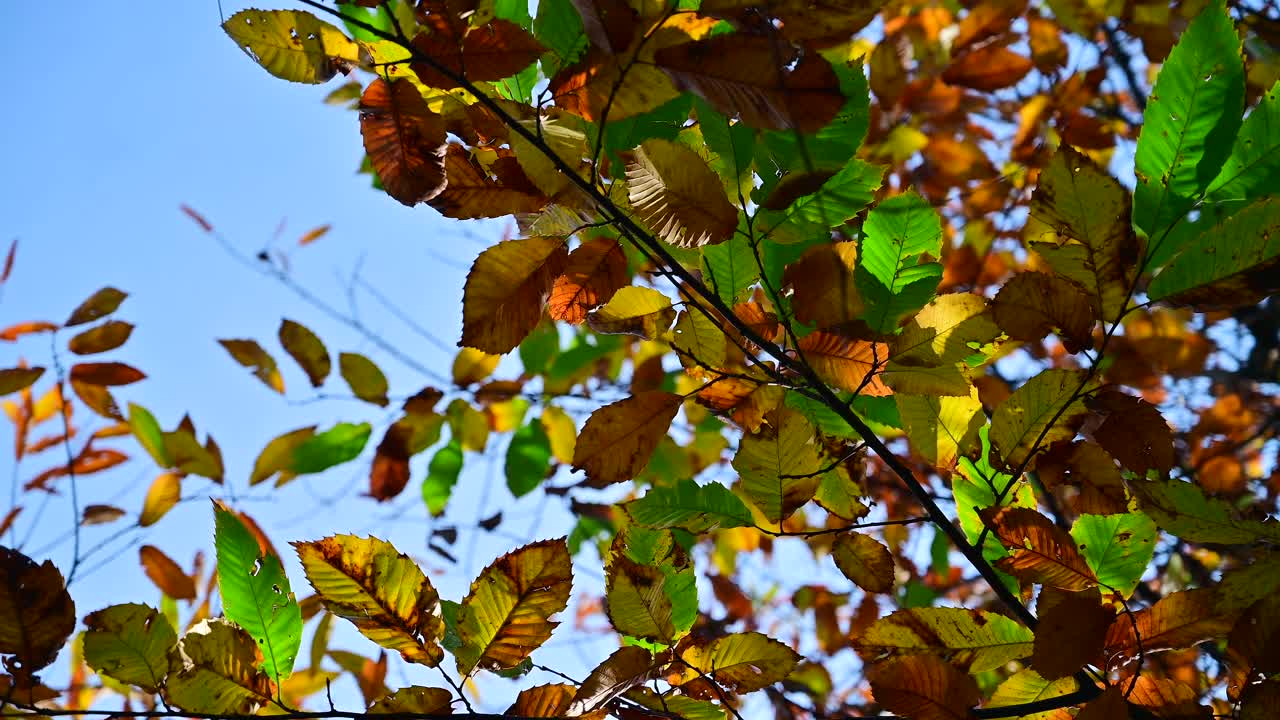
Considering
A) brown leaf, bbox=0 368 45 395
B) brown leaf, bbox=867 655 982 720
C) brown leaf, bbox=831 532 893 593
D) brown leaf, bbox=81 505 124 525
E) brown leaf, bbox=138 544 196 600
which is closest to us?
brown leaf, bbox=867 655 982 720

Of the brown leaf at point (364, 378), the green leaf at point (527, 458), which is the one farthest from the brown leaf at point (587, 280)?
the brown leaf at point (364, 378)

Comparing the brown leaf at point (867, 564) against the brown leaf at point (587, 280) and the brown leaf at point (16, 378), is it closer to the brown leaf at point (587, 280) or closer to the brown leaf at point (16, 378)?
the brown leaf at point (587, 280)

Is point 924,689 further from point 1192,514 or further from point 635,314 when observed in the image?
point 635,314

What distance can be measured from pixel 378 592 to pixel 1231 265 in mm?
614

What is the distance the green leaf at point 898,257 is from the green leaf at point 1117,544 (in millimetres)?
233

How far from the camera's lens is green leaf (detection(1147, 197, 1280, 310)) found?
1.68 feet

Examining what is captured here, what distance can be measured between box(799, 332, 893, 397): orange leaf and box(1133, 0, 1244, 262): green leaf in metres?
0.21

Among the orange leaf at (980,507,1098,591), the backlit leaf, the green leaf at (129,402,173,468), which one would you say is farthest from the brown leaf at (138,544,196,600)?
the orange leaf at (980,507,1098,591)

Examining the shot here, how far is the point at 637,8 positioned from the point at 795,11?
3.8 inches

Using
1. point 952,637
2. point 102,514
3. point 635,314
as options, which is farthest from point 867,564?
point 102,514

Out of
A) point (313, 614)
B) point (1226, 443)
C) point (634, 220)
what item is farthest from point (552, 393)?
point (1226, 443)

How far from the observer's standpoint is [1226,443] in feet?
5.58

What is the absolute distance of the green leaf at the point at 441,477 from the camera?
1490mm

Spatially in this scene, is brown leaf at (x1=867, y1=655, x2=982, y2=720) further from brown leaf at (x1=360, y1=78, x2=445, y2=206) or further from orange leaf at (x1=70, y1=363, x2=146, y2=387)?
orange leaf at (x1=70, y1=363, x2=146, y2=387)
